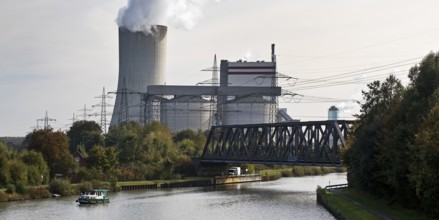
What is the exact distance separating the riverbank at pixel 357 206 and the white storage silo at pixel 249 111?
92.6 m

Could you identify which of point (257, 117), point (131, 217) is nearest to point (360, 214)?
point (131, 217)

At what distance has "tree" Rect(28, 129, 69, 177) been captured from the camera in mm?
84500

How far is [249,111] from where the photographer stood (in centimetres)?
16138

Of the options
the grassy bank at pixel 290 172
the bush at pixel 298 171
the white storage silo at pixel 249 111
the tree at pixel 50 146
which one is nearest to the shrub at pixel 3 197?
the tree at pixel 50 146

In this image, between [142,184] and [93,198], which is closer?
[93,198]

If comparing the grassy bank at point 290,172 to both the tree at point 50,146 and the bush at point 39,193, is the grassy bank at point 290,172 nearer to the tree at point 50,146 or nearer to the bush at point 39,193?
the tree at point 50,146

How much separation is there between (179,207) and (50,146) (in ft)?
96.1

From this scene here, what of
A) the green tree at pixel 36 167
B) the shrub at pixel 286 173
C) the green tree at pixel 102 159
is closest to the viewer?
the green tree at pixel 36 167

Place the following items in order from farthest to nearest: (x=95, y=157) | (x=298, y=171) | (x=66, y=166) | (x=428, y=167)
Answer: (x=298, y=171) < (x=95, y=157) < (x=66, y=166) < (x=428, y=167)

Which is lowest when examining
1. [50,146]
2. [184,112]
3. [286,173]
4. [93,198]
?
[93,198]

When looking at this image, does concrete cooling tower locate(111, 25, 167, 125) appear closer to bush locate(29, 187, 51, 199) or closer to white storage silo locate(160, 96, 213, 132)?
white storage silo locate(160, 96, 213, 132)

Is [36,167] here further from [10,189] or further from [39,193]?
[10,189]

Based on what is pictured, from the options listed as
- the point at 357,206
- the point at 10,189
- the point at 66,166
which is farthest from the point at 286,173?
the point at 357,206

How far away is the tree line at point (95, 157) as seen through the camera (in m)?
75.6
